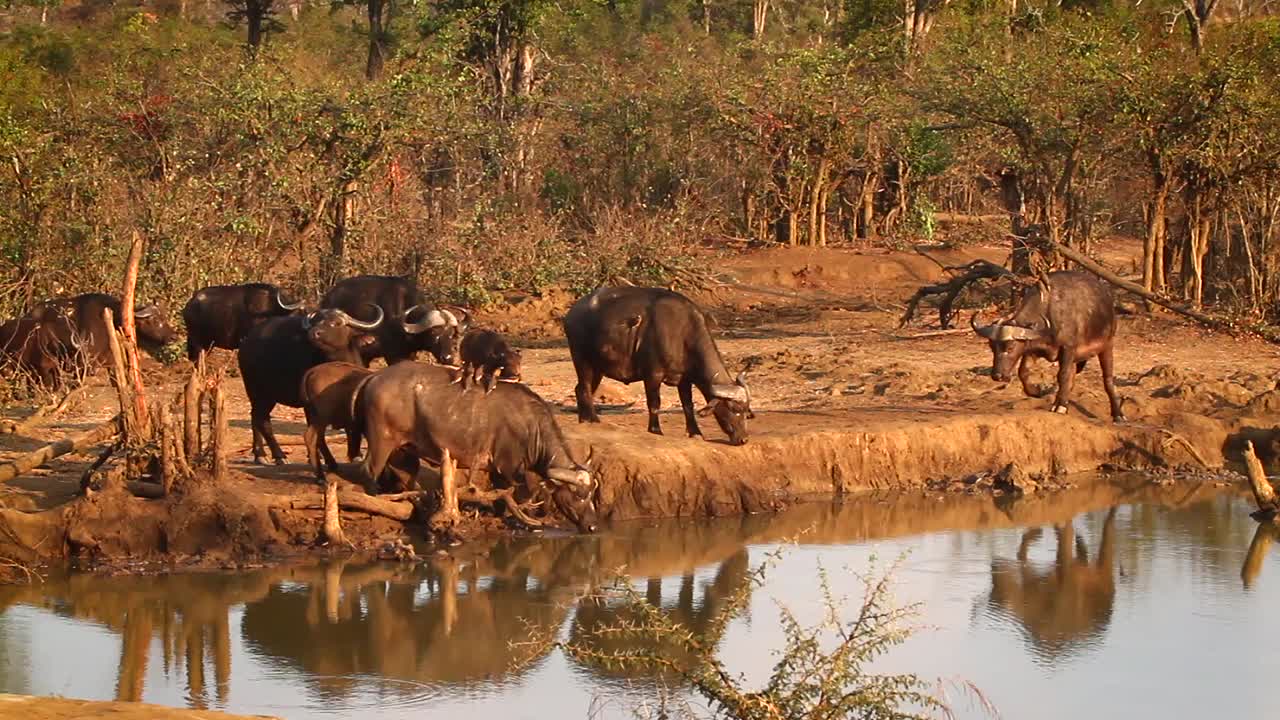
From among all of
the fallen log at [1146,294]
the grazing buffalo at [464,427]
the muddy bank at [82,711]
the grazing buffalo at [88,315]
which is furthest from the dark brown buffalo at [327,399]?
the fallen log at [1146,294]

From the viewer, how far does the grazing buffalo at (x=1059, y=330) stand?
51.7ft

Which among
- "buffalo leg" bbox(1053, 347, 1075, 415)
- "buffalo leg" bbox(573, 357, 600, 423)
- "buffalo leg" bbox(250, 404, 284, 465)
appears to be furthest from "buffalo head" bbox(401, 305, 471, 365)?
"buffalo leg" bbox(1053, 347, 1075, 415)

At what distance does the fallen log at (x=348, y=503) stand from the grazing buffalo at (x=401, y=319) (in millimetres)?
2053

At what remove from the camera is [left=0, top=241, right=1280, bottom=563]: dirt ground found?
14.1 m

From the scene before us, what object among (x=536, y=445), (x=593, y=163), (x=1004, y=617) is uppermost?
(x=593, y=163)

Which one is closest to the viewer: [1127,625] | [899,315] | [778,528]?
[1127,625]

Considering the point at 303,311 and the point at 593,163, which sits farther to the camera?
the point at 593,163

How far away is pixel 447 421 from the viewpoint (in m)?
12.6

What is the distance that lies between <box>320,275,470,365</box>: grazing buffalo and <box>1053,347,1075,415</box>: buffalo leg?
526 centimetres

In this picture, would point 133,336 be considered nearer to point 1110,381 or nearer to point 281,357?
point 281,357

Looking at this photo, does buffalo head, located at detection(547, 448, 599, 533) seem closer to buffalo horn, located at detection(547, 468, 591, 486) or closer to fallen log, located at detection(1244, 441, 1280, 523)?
buffalo horn, located at detection(547, 468, 591, 486)

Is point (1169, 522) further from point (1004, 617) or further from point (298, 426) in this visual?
point (298, 426)

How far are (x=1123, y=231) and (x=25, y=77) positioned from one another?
18.4m

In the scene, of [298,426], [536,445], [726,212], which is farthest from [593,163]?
[536,445]
